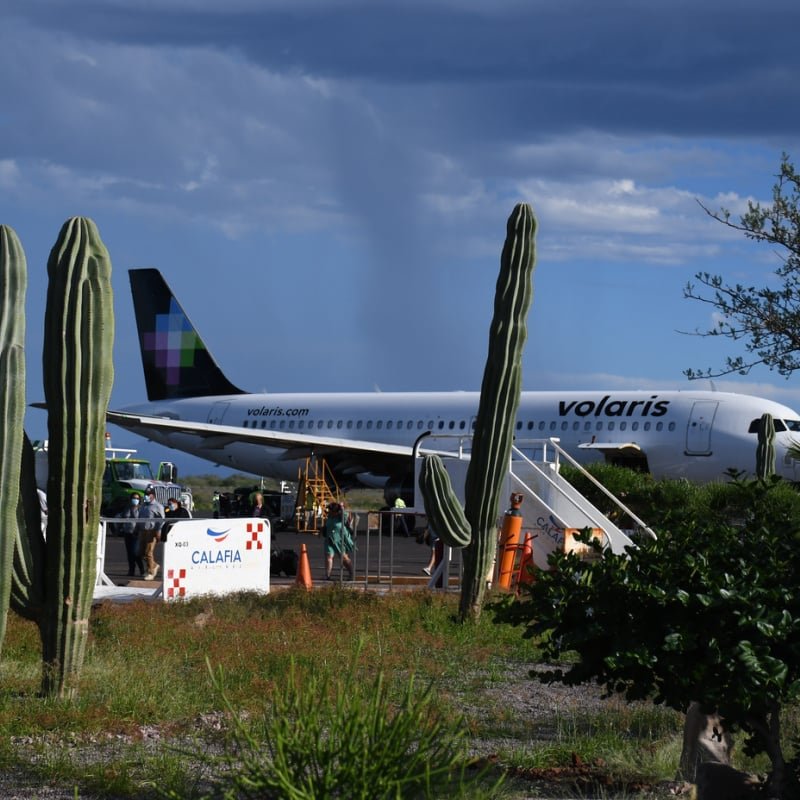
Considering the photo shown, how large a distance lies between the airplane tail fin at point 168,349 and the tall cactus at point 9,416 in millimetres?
36069

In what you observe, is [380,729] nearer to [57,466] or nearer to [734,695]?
[734,695]

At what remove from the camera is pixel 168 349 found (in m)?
44.7

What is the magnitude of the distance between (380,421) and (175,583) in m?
22.1

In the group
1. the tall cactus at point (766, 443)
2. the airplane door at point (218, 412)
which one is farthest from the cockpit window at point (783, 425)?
the airplane door at point (218, 412)

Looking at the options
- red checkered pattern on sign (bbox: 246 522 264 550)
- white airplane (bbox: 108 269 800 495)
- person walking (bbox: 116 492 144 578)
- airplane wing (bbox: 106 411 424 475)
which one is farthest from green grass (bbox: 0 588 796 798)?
airplane wing (bbox: 106 411 424 475)

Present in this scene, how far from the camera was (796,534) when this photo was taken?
6.83 metres

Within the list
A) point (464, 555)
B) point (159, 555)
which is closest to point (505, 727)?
point (464, 555)

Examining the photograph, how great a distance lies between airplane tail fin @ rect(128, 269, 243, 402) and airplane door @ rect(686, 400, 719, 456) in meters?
18.1

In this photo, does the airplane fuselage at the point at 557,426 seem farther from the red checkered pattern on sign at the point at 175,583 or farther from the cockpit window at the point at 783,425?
the red checkered pattern on sign at the point at 175,583

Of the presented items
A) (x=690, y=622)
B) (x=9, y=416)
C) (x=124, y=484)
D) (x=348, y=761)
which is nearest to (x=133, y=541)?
(x=9, y=416)

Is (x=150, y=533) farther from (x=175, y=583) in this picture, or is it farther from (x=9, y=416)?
(x=9, y=416)

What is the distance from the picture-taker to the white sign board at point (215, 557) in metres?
16.7

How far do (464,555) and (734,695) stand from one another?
28.6 ft

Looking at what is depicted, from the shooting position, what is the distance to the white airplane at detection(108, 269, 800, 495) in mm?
32031
